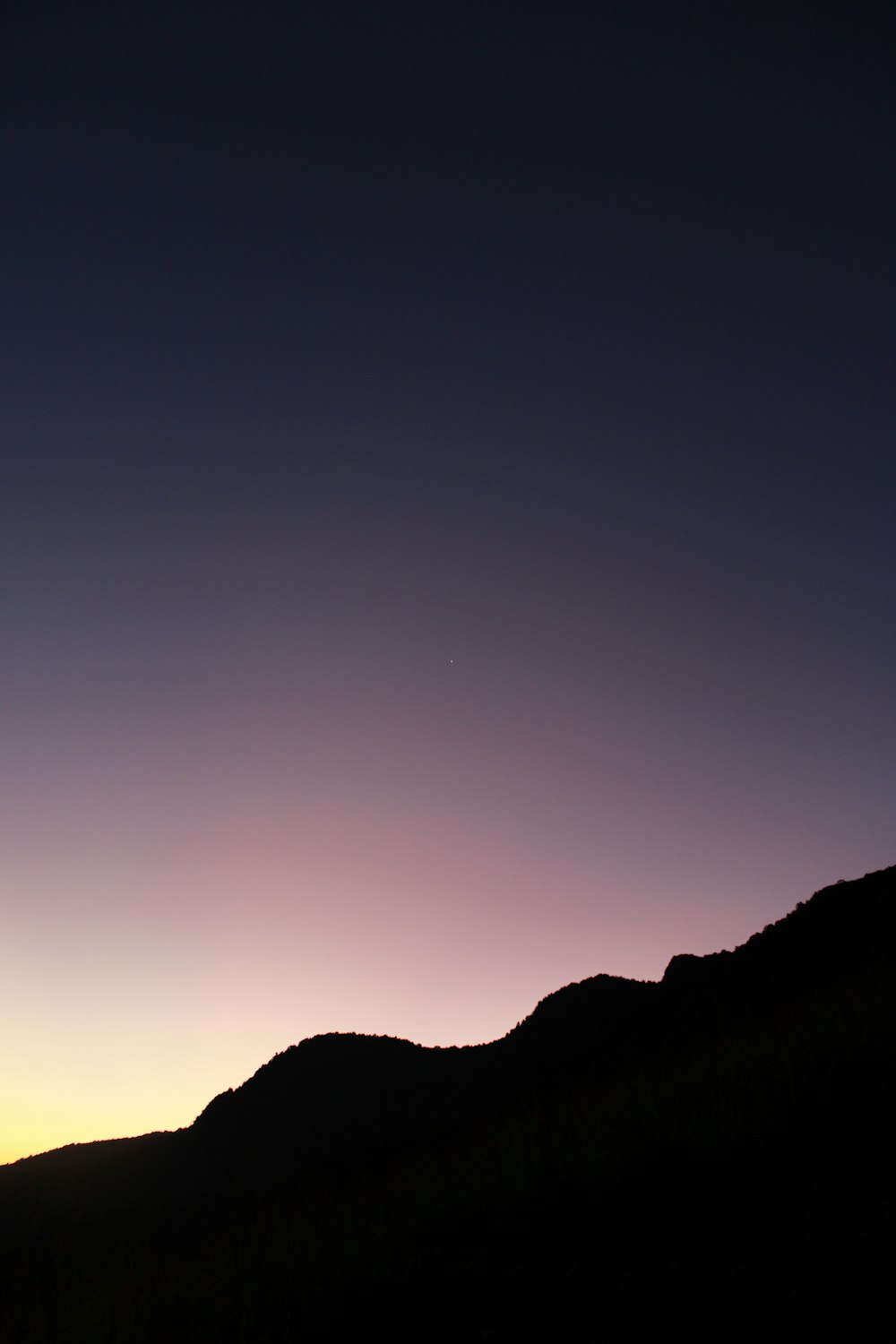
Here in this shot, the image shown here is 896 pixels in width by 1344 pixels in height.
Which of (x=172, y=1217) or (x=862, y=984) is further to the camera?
(x=172, y=1217)

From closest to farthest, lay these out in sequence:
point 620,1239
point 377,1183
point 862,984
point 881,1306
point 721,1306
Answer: point 881,1306 < point 721,1306 < point 620,1239 < point 377,1183 < point 862,984

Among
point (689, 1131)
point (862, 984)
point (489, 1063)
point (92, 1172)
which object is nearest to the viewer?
point (689, 1131)

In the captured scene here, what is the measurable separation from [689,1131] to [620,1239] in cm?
97

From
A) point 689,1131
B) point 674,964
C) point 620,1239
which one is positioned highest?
point 674,964

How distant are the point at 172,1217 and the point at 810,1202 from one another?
8.22m

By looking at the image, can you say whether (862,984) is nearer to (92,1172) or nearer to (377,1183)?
(377,1183)

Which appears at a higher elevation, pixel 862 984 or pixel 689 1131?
pixel 862 984

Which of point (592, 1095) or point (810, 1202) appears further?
point (592, 1095)

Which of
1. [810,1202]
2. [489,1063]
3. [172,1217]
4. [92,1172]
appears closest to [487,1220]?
[810,1202]

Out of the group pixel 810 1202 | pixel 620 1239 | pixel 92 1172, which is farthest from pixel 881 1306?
pixel 92 1172

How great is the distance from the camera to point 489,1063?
30594 millimetres

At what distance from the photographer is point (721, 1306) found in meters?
2.85

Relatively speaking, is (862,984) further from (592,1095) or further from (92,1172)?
(92,1172)

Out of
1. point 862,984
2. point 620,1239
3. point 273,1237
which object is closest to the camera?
point 620,1239
